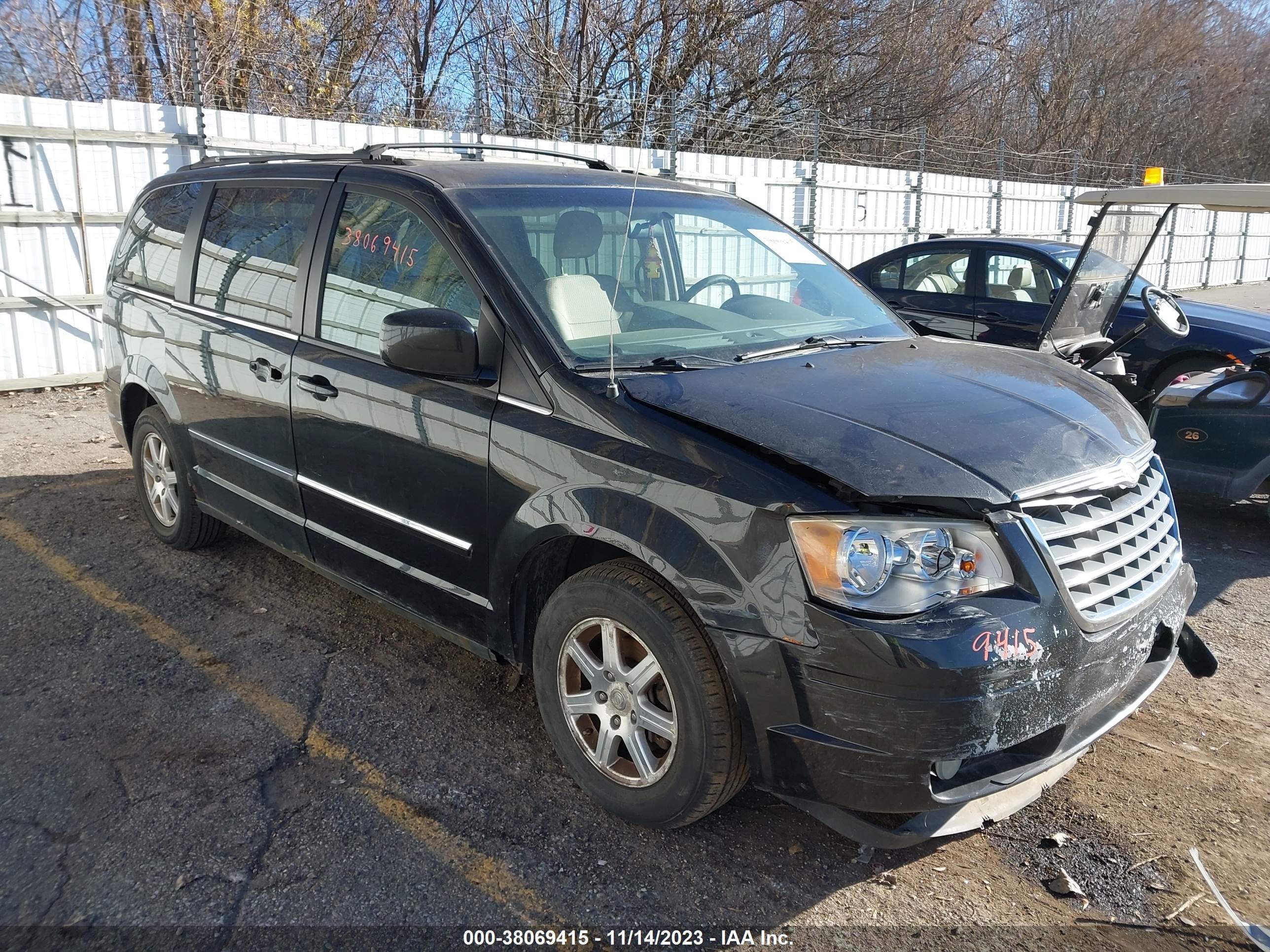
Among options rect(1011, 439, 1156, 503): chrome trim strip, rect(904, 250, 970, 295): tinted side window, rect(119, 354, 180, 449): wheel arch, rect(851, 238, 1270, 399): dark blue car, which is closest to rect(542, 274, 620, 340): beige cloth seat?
rect(1011, 439, 1156, 503): chrome trim strip

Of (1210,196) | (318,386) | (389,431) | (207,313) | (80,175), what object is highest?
(80,175)

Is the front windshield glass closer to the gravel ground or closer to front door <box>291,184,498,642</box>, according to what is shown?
front door <box>291,184,498,642</box>

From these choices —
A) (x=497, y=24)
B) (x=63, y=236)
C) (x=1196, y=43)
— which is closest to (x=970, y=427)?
(x=63, y=236)

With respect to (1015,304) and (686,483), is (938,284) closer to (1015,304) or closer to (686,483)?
(1015,304)

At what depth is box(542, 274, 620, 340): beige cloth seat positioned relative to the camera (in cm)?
324

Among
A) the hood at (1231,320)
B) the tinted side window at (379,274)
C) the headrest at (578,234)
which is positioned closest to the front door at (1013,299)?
the hood at (1231,320)

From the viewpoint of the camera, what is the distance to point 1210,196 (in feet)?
15.8

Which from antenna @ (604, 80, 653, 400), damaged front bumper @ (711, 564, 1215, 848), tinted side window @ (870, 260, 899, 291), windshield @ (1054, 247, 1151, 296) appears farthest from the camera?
tinted side window @ (870, 260, 899, 291)

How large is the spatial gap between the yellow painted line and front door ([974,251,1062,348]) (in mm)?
6742

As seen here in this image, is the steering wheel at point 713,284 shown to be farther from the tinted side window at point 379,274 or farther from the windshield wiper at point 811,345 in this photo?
the tinted side window at point 379,274

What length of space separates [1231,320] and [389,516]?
23.8ft

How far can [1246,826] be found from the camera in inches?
119

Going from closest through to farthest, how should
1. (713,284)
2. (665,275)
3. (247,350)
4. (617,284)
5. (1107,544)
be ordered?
1. (1107,544)
2. (617,284)
3. (665,275)
4. (713,284)
5. (247,350)

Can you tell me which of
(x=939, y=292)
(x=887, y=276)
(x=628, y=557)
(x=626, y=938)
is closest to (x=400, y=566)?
(x=628, y=557)
